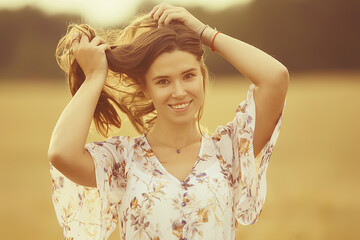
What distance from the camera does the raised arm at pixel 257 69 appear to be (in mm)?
2213

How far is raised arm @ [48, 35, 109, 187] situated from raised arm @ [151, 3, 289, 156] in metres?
0.28

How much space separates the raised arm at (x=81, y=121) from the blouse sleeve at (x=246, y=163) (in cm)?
50

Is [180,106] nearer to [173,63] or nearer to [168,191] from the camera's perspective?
[173,63]

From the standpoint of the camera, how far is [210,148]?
2338mm

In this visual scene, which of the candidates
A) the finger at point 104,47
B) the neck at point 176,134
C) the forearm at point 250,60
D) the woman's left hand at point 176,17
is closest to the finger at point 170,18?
the woman's left hand at point 176,17

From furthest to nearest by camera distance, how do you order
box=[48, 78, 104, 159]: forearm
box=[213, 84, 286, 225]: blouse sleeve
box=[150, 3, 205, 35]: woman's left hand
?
box=[150, 3, 205, 35]: woman's left hand
box=[213, 84, 286, 225]: blouse sleeve
box=[48, 78, 104, 159]: forearm

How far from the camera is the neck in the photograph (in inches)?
92.5

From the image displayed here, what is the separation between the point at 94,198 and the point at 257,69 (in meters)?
0.77

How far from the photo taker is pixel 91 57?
2275 millimetres

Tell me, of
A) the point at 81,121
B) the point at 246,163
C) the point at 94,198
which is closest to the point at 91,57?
the point at 81,121

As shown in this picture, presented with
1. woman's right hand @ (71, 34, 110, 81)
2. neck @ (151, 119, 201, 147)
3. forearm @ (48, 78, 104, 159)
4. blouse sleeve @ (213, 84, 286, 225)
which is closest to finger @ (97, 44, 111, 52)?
woman's right hand @ (71, 34, 110, 81)

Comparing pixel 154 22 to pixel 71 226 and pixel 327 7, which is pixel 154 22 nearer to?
pixel 71 226

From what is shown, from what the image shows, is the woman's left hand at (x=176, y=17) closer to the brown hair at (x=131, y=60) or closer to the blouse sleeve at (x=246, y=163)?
the brown hair at (x=131, y=60)

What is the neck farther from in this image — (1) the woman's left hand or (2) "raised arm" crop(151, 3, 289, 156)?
(1) the woman's left hand
